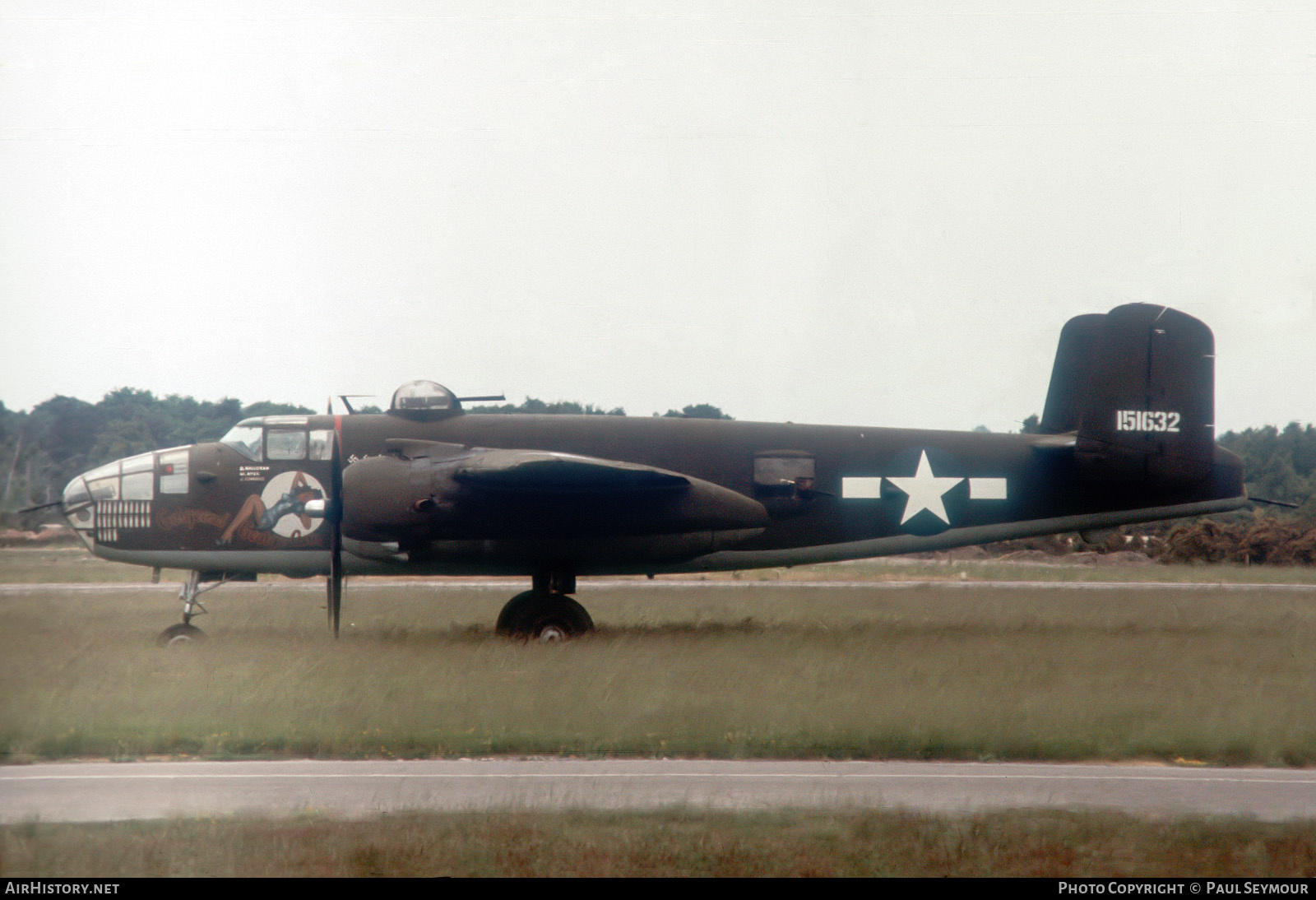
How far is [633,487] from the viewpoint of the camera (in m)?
15.6

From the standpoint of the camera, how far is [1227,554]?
132ft

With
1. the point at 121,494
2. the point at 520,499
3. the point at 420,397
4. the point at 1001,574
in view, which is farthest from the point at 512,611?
the point at 1001,574

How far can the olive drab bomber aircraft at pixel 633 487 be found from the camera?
15500 mm

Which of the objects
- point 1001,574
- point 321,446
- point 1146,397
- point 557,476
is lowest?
point 1001,574

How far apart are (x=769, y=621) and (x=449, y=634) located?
229 inches

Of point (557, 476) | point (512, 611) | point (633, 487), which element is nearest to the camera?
point (557, 476)

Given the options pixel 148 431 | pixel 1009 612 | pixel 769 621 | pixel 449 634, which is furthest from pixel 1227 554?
pixel 148 431

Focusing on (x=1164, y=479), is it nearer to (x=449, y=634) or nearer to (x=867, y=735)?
(x=867, y=735)

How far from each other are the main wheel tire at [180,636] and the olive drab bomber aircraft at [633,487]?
7 cm

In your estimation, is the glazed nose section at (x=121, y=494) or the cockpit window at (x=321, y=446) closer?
the glazed nose section at (x=121, y=494)

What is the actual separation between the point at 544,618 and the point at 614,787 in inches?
305

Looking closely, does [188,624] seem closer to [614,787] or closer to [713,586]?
[614,787]

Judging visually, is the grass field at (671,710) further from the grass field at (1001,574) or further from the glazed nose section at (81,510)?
the grass field at (1001,574)

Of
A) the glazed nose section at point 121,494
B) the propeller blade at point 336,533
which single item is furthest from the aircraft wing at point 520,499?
the glazed nose section at point 121,494
